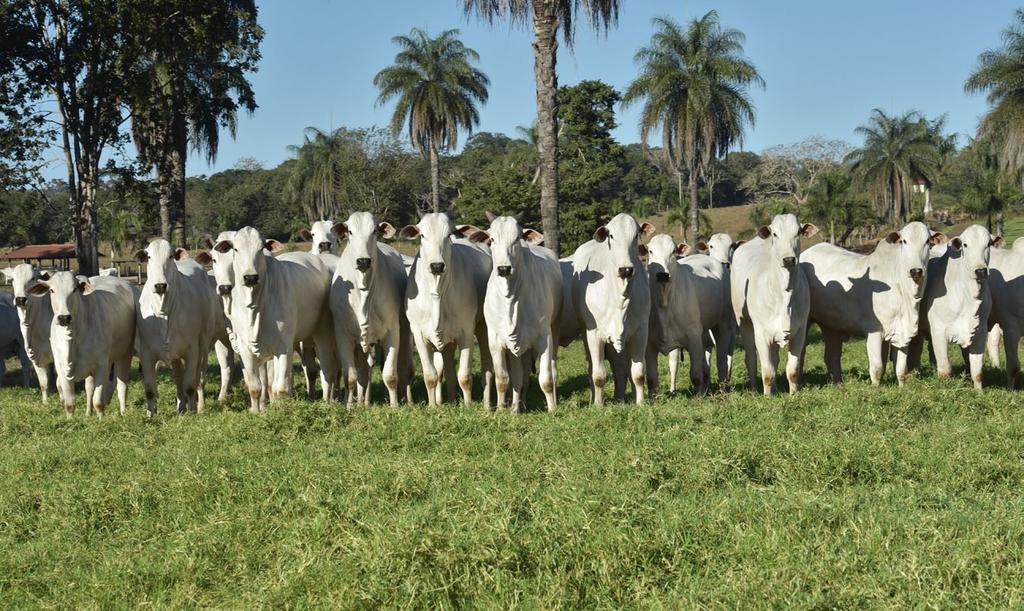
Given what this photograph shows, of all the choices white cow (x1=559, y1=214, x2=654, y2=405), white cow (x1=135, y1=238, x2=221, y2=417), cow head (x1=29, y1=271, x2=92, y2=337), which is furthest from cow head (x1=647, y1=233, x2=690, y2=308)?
cow head (x1=29, y1=271, x2=92, y2=337)

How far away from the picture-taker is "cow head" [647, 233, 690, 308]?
1284 centimetres

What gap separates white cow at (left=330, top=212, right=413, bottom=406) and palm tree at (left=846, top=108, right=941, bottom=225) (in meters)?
53.5

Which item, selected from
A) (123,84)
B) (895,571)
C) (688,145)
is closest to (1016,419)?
(895,571)

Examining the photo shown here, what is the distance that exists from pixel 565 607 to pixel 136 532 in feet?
10.6

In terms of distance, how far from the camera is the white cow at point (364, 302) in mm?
12125

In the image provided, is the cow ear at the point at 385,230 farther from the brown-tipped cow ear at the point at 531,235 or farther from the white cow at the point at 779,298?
the white cow at the point at 779,298

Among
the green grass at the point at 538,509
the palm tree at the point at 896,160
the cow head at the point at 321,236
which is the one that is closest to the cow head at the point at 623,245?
the green grass at the point at 538,509

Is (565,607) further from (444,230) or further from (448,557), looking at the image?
Answer: (444,230)

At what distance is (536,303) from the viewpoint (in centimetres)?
1164

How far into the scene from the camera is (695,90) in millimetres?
39156

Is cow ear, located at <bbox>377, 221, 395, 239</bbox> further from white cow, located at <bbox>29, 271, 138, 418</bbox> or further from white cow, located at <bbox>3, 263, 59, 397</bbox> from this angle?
white cow, located at <bbox>3, 263, 59, 397</bbox>

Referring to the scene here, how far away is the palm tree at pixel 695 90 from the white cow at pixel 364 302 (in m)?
28.0

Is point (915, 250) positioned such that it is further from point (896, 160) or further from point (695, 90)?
point (896, 160)

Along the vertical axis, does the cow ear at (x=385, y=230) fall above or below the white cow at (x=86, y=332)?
above
